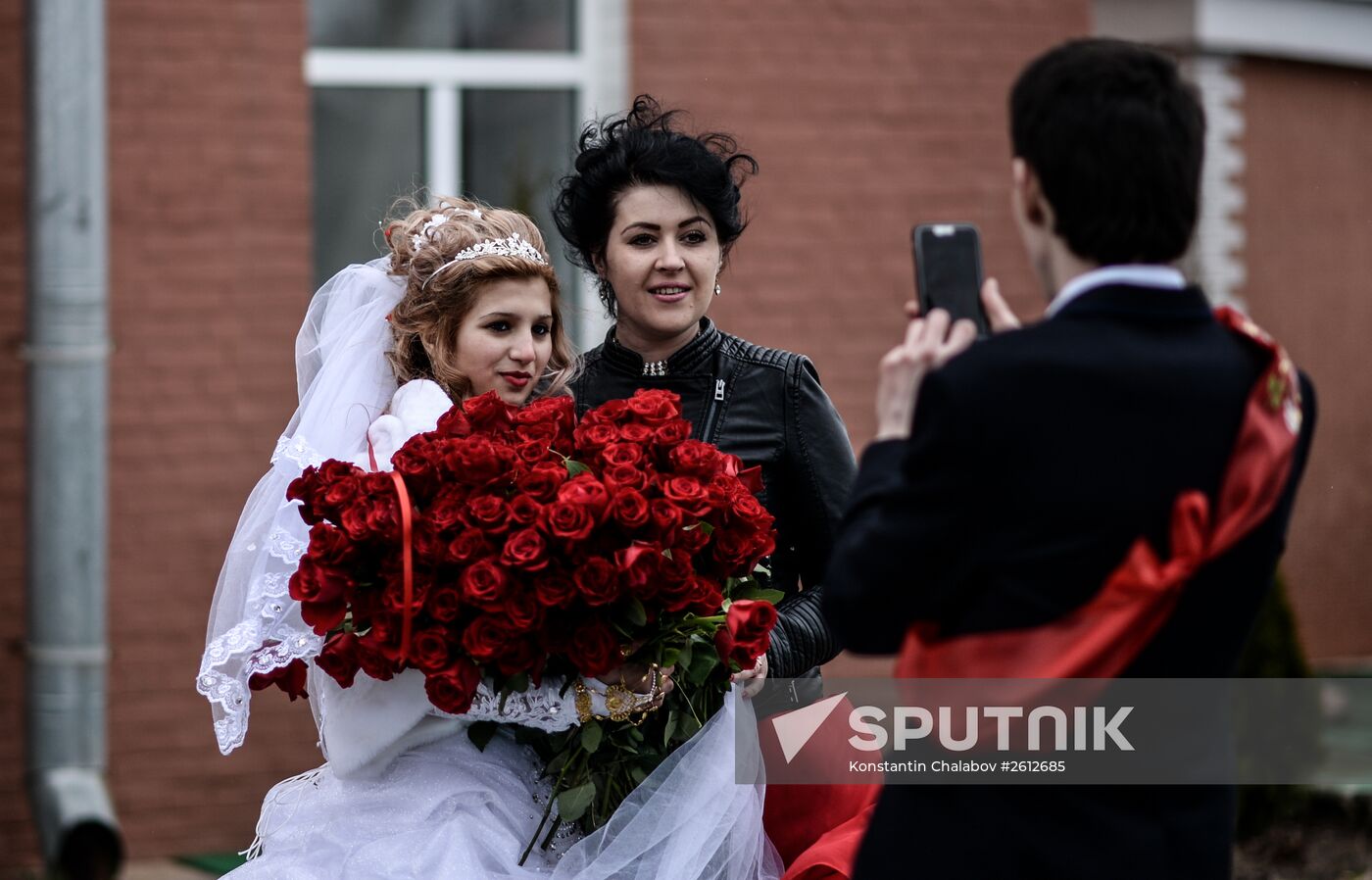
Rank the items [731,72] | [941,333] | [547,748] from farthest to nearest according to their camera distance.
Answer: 1. [731,72]
2. [547,748]
3. [941,333]

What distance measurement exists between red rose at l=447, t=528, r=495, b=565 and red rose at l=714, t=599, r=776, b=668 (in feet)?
1.36

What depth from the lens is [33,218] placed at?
556 centimetres

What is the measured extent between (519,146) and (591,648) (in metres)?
4.64

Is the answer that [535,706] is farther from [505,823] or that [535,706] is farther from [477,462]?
[477,462]

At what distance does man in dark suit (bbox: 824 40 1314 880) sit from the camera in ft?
6.95

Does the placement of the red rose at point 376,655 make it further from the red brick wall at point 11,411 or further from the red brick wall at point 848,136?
the red brick wall at point 848,136

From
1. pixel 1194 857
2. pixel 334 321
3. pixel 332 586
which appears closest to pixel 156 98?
pixel 334 321

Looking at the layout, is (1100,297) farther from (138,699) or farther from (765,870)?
(138,699)

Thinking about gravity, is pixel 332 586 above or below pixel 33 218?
below

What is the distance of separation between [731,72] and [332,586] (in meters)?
4.63

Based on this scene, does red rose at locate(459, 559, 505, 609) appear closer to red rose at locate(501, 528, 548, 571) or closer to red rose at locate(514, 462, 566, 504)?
red rose at locate(501, 528, 548, 571)

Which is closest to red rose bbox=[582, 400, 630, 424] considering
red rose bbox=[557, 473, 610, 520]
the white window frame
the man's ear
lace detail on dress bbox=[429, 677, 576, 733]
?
A: red rose bbox=[557, 473, 610, 520]

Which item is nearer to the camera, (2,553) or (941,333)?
(941,333)

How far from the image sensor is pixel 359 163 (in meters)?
6.91
